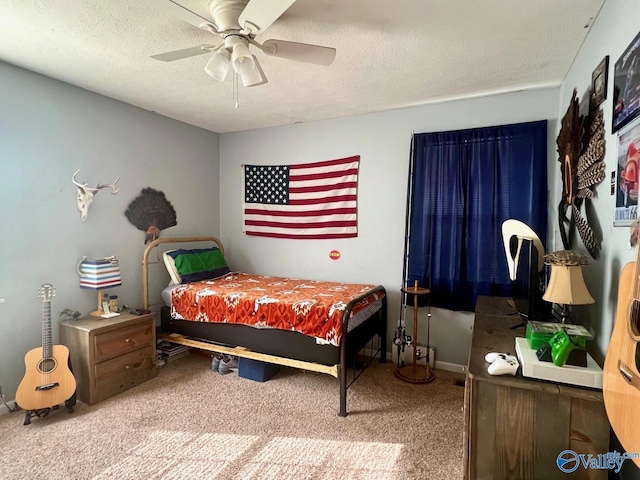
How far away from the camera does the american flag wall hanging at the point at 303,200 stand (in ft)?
11.2

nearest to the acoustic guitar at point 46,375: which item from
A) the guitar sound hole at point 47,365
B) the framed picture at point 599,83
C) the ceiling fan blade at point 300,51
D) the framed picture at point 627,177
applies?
the guitar sound hole at point 47,365

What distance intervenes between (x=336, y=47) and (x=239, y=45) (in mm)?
670

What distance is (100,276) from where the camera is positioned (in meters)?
2.65

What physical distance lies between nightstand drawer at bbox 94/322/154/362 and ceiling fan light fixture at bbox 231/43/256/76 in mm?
2172

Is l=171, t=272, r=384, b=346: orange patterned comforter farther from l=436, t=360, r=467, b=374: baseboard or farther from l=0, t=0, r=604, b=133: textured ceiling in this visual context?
l=0, t=0, r=604, b=133: textured ceiling

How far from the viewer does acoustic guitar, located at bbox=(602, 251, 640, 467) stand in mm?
820

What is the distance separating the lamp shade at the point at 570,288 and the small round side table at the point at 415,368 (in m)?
1.42

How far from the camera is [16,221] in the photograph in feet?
7.70

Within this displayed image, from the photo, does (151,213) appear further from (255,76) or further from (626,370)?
(626,370)

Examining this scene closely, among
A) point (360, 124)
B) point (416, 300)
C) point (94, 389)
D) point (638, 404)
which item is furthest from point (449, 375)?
point (94, 389)

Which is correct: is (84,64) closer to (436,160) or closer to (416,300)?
(436,160)

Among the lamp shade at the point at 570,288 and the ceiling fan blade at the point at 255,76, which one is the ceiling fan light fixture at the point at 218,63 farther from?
the lamp shade at the point at 570,288

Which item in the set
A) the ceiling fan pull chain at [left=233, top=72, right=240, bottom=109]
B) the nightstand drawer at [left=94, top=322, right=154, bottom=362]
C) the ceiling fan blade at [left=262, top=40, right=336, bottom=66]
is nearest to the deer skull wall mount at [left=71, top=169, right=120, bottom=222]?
the nightstand drawer at [left=94, top=322, right=154, bottom=362]

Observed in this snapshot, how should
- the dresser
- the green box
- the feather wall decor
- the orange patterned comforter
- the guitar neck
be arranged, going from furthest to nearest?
1. the feather wall decor
2. the orange patterned comforter
3. the guitar neck
4. the green box
5. the dresser
